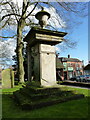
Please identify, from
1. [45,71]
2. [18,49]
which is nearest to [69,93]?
[45,71]

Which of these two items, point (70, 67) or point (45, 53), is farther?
point (70, 67)

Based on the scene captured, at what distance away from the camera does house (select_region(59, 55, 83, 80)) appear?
48919mm

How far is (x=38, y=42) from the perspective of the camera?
21.5 ft

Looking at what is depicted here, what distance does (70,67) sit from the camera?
167 ft

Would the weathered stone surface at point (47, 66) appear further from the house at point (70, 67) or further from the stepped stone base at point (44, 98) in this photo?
the house at point (70, 67)

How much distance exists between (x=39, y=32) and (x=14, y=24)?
14.5 meters

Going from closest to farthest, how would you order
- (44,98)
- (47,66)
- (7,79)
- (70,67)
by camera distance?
(44,98) → (47,66) → (7,79) → (70,67)

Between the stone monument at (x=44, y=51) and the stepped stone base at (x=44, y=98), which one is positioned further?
the stone monument at (x=44, y=51)

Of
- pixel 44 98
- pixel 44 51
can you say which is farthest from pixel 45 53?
pixel 44 98

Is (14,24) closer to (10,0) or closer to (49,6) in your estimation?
(10,0)

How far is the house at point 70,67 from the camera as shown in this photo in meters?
48.9

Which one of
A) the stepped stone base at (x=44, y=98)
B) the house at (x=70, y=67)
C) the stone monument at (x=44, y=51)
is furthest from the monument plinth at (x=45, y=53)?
the house at (x=70, y=67)

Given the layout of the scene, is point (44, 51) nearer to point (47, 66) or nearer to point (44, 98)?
point (47, 66)

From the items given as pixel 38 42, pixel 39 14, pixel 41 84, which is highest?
pixel 39 14
